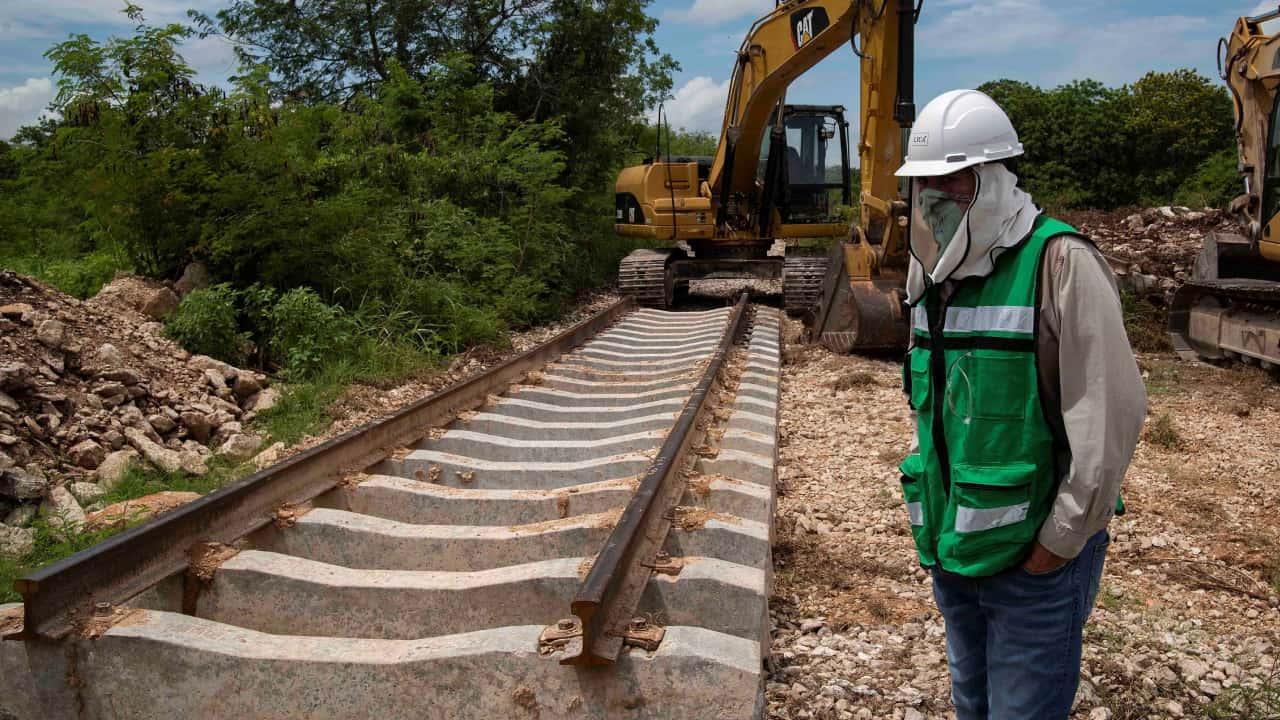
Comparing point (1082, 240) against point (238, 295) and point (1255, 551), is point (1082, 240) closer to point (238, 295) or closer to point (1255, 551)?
point (1255, 551)

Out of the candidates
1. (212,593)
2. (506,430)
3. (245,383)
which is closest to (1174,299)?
(506,430)

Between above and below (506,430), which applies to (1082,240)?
above

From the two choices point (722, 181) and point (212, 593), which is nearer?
point (212, 593)

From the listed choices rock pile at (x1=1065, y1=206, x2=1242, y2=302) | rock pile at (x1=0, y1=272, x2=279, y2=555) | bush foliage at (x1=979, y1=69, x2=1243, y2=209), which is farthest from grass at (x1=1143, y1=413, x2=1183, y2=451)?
bush foliage at (x1=979, y1=69, x2=1243, y2=209)

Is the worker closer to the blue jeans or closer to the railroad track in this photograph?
the blue jeans

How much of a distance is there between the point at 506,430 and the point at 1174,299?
7388mm

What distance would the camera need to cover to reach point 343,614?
330cm

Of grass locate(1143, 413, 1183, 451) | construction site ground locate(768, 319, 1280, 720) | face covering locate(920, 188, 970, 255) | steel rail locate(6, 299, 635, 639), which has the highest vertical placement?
face covering locate(920, 188, 970, 255)

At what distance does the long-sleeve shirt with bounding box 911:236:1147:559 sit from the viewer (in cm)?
193

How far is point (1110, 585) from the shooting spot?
4.04 metres

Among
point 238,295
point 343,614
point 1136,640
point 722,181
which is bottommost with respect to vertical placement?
point 1136,640

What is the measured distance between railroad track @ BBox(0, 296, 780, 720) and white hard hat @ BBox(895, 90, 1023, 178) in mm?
1420

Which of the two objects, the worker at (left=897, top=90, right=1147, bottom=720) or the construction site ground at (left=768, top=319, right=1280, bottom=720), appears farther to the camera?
the construction site ground at (left=768, top=319, right=1280, bottom=720)

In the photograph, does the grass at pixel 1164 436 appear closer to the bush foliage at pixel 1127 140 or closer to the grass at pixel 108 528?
the grass at pixel 108 528
